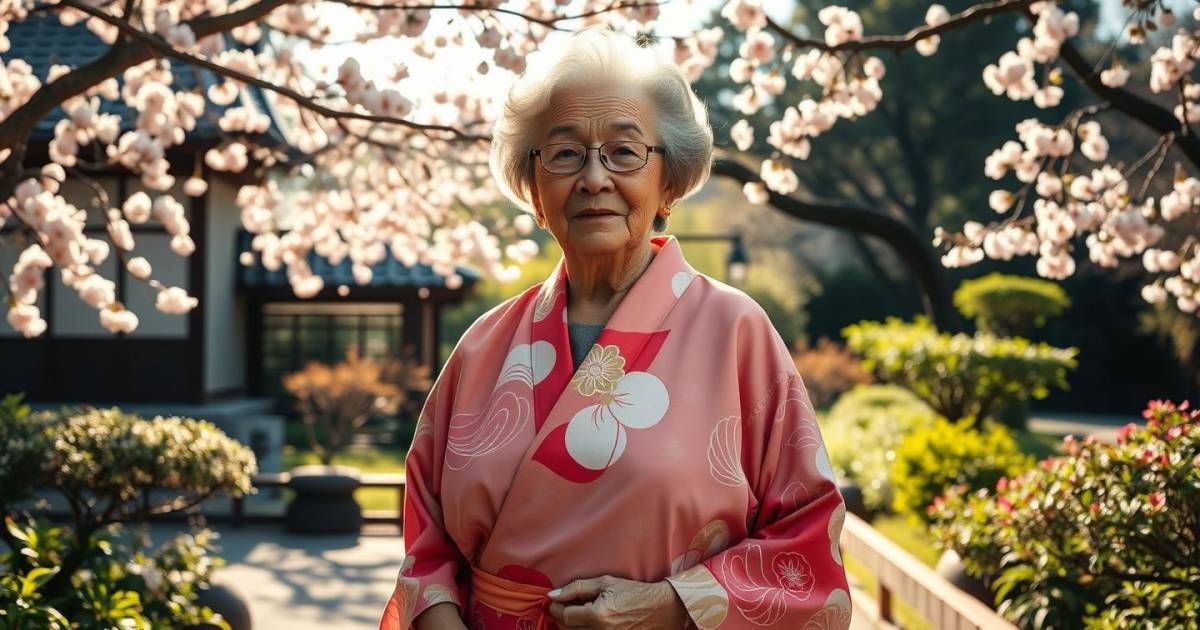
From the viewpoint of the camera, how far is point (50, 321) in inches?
525

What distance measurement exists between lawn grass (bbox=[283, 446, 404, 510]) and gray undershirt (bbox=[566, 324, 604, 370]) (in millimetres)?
10416

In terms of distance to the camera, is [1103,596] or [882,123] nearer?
[1103,596]

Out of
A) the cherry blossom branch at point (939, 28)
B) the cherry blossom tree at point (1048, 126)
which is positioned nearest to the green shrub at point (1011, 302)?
the cherry blossom tree at point (1048, 126)

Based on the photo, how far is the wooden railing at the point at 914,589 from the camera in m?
4.45

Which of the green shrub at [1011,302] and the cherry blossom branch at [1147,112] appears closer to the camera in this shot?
the cherry blossom branch at [1147,112]

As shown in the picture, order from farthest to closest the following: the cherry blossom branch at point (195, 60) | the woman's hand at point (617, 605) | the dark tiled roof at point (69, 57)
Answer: the dark tiled roof at point (69, 57) < the cherry blossom branch at point (195, 60) < the woman's hand at point (617, 605)

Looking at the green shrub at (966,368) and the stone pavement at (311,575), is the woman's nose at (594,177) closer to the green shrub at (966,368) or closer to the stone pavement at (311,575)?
the stone pavement at (311,575)

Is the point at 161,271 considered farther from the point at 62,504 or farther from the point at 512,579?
the point at 512,579

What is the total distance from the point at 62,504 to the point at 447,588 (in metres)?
10.1

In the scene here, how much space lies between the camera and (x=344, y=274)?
16.9 metres

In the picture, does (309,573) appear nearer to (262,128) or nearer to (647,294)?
(262,128)

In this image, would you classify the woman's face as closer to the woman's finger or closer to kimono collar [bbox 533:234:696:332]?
kimono collar [bbox 533:234:696:332]

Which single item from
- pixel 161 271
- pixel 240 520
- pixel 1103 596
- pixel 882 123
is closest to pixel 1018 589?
pixel 1103 596

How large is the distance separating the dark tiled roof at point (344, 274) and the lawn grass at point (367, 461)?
2.37 m
